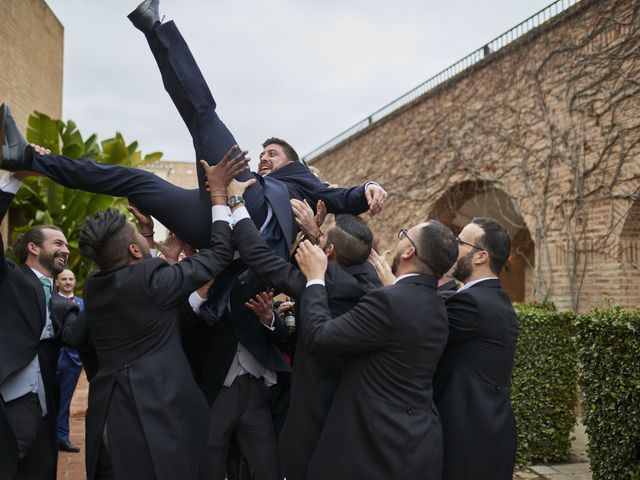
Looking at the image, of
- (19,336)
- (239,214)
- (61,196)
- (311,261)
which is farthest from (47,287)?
(61,196)

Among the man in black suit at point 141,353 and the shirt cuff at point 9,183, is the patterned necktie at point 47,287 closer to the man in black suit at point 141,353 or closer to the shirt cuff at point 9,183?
the shirt cuff at point 9,183

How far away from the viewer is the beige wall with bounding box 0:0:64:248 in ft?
37.5

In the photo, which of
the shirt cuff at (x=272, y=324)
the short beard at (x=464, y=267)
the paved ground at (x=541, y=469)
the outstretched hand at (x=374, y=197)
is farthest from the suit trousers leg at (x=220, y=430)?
the paved ground at (x=541, y=469)

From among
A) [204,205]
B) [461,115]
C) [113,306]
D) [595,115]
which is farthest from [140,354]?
[461,115]

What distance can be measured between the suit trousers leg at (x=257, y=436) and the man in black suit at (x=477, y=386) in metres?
0.98

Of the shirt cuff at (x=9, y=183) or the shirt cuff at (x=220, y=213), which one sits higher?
the shirt cuff at (x=9, y=183)

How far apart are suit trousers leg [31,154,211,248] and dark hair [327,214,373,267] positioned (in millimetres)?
632

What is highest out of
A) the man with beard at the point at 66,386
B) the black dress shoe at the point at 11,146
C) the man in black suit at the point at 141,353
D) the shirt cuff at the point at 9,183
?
the black dress shoe at the point at 11,146

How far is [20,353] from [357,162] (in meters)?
13.0

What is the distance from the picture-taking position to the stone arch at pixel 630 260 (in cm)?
778

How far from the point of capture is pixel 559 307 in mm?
8797

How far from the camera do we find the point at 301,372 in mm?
2734

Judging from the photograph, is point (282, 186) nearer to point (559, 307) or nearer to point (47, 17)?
point (559, 307)

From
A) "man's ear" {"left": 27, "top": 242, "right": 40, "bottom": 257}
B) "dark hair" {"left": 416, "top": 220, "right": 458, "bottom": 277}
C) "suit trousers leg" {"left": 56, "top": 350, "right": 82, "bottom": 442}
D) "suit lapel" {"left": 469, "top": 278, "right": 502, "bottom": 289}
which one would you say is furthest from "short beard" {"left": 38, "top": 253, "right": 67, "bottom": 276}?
"suit trousers leg" {"left": 56, "top": 350, "right": 82, "bottom": 442}
